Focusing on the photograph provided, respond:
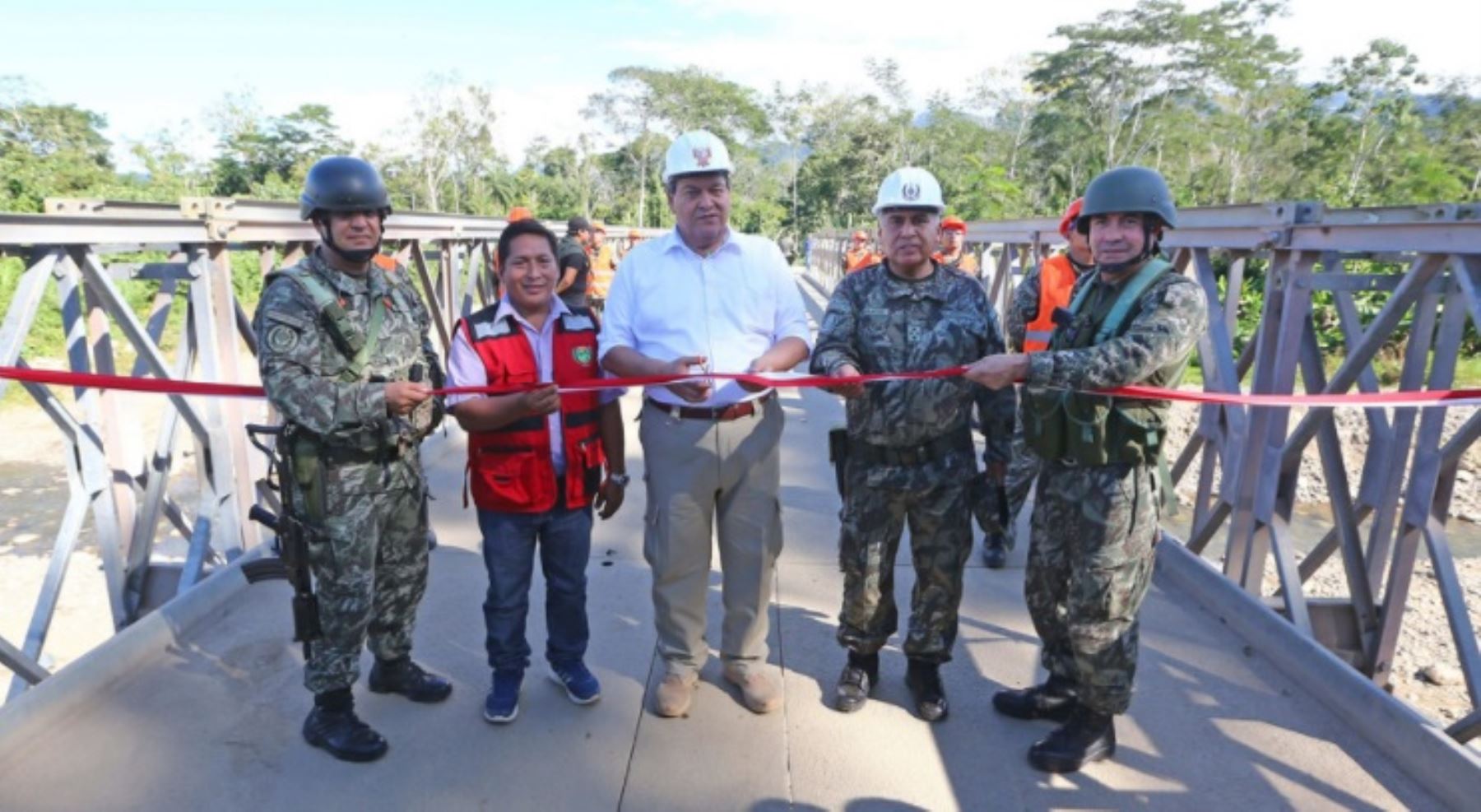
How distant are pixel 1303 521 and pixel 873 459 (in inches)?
385

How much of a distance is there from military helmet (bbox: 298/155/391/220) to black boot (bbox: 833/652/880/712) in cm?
216

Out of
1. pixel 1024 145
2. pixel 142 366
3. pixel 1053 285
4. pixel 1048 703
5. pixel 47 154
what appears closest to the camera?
pixel 1048 703

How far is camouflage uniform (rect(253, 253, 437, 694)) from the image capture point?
2.48 m

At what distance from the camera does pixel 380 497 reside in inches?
107

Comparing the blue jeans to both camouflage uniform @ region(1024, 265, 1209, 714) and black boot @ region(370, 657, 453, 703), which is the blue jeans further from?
camouflage uniform @ region(1024, 265, 1209, 714)

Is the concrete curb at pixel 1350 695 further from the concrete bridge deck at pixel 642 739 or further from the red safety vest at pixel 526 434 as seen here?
the red safety vest at pixel 526 434

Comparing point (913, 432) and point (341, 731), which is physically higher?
point (913, 432)

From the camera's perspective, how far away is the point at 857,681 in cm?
304

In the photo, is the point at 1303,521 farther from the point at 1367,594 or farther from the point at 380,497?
the point at 380,497

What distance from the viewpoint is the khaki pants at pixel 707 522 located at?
2805 mm

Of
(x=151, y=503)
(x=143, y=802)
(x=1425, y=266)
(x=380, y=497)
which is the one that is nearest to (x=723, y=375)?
(x=380, y=497)

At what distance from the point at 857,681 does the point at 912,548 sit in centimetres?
51

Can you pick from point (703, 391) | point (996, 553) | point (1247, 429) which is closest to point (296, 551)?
point (703, 391)

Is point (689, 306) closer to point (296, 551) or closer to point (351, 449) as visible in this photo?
point (351, 449)
